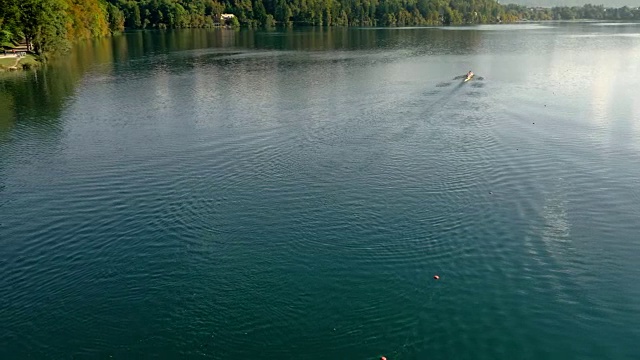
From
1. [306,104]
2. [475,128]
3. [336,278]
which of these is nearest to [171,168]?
[336,278]

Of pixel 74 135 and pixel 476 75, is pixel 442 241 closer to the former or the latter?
pixel 74 135

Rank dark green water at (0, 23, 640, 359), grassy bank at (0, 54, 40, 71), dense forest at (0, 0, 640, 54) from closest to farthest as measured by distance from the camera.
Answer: dark green water at (0, 23, 640, 359), grassy bank at (0, 54, 40, 71), dense forest at (0, 0, 640, 54)

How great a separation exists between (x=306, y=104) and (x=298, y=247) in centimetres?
2714

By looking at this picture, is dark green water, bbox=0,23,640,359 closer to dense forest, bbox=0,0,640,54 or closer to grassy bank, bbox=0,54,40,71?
grassy bank, bbox=0,54,40,71

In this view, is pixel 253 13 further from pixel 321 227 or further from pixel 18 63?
pixel 321 227

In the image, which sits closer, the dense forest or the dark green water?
the dark green water

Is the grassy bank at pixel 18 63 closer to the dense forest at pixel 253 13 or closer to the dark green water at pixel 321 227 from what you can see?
the dark green water at pixel 321 227

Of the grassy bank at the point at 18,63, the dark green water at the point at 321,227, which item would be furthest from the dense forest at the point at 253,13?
the dark green water at the point at 321,227

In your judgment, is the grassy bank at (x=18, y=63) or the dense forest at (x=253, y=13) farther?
the dense forest at (x=253, y=13)

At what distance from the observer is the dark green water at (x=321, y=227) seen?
18.0 meters

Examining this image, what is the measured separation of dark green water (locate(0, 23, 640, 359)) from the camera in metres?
18.0

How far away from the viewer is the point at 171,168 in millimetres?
32000

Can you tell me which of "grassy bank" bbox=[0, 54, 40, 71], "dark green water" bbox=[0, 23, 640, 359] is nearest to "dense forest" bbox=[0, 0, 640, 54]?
"grassy bank" bbox=[0, 54, 40, 71]

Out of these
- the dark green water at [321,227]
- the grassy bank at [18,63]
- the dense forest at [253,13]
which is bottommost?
the dark green water at [321,227]
